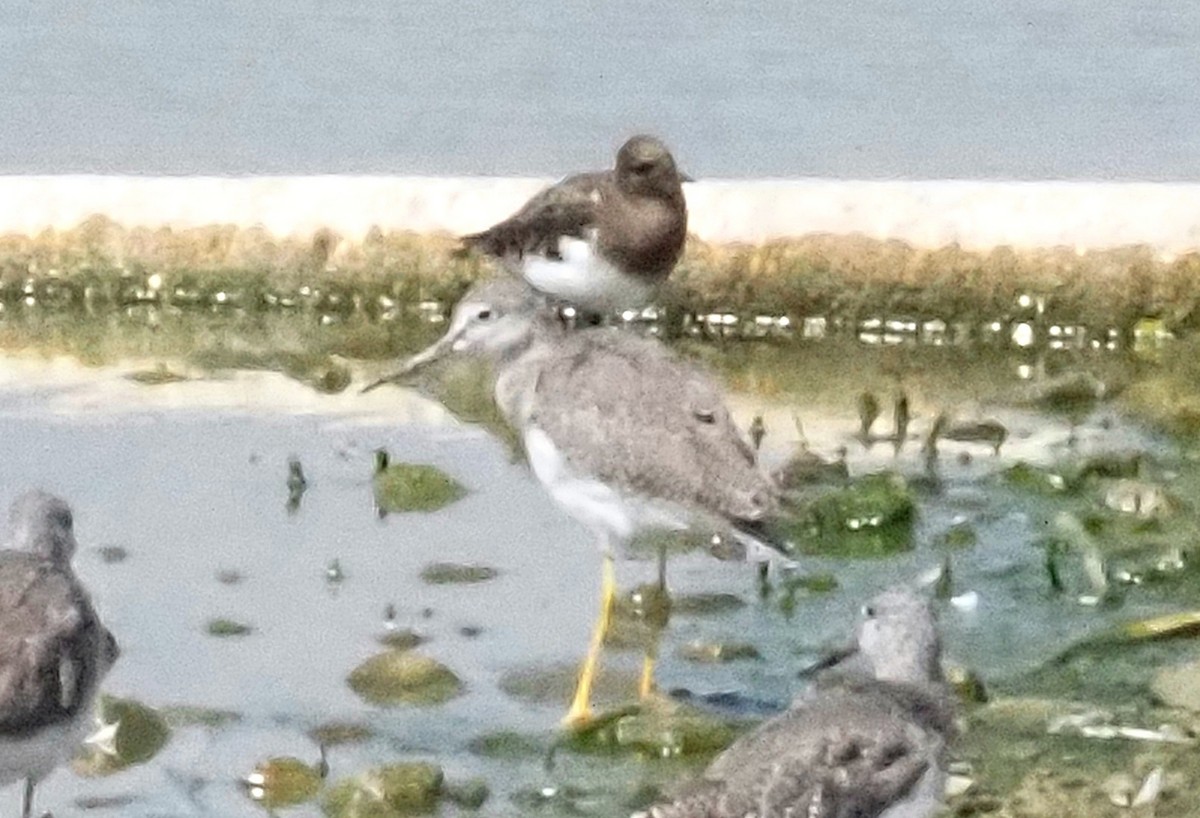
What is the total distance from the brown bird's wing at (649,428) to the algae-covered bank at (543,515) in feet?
0.79

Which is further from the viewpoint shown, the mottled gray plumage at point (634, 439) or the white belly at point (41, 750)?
the mottled gray plumage at point (634, 439)

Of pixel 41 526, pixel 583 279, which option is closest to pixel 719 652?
pixel 41 526

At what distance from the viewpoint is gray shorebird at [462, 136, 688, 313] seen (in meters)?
4.84

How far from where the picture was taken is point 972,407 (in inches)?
180

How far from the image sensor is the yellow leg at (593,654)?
11.1 feet

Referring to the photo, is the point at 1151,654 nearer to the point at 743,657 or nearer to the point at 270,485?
the point at 743,657

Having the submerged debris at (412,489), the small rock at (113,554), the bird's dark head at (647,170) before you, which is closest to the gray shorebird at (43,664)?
the small rock at (113,554)

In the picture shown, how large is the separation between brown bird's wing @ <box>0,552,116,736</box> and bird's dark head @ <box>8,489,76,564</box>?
11 centimetres

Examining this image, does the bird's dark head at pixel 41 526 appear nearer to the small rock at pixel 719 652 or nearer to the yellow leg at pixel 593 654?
the yellow leg at pixel 593 654

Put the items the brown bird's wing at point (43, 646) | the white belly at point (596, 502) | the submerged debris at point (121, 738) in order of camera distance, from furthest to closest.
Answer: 1. the white belly at point (596, 502)
2. the submerged debris at point (121, 738)
3. the brown bird's wing at point (43, 646)

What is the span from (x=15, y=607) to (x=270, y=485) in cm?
123

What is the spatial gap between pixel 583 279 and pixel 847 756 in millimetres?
2136

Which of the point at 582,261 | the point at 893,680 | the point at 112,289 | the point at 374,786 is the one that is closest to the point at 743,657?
the point at 893,680

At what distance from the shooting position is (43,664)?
2.93 meters
